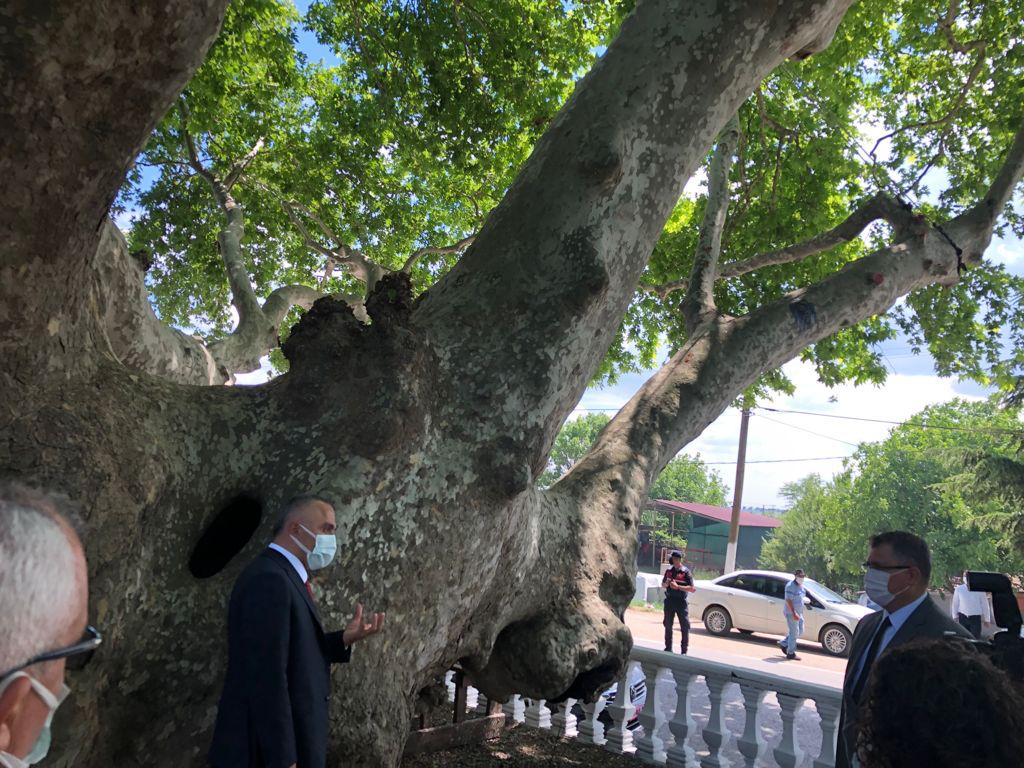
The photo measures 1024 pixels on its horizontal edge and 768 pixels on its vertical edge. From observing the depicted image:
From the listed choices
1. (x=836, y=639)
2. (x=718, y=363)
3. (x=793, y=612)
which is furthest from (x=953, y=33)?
(x=836, y=639)

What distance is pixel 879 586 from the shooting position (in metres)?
3.35

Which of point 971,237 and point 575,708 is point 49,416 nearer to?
point 575,708

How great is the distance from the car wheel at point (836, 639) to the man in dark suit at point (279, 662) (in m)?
15.0

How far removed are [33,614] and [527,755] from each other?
17.5 ft

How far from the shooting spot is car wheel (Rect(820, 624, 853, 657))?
14.9m

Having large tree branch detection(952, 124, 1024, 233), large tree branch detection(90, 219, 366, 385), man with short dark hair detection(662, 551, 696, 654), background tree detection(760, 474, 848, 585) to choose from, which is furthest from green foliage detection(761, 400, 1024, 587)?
large tree branch detection(90, 219, 366, 385)

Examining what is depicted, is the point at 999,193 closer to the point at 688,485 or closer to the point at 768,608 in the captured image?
the point at 768,608

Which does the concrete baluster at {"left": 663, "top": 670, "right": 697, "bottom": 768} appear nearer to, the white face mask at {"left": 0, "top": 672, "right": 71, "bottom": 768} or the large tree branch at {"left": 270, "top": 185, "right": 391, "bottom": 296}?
the white face mask at {"left": 0, "top": 672, "right": 71, "bottom": 768}

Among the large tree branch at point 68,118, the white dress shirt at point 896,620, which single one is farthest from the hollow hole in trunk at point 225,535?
the white dress shirt at point 896,620

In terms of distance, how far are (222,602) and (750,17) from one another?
12.2 ft

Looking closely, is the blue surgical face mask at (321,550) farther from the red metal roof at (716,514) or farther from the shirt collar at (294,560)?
the red metal roof at (716,514)

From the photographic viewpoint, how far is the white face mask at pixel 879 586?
10.8 feet

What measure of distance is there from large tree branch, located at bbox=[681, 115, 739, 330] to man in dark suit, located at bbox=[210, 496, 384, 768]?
3744 mm

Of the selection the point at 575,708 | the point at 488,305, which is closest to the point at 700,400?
the point at 488,305
